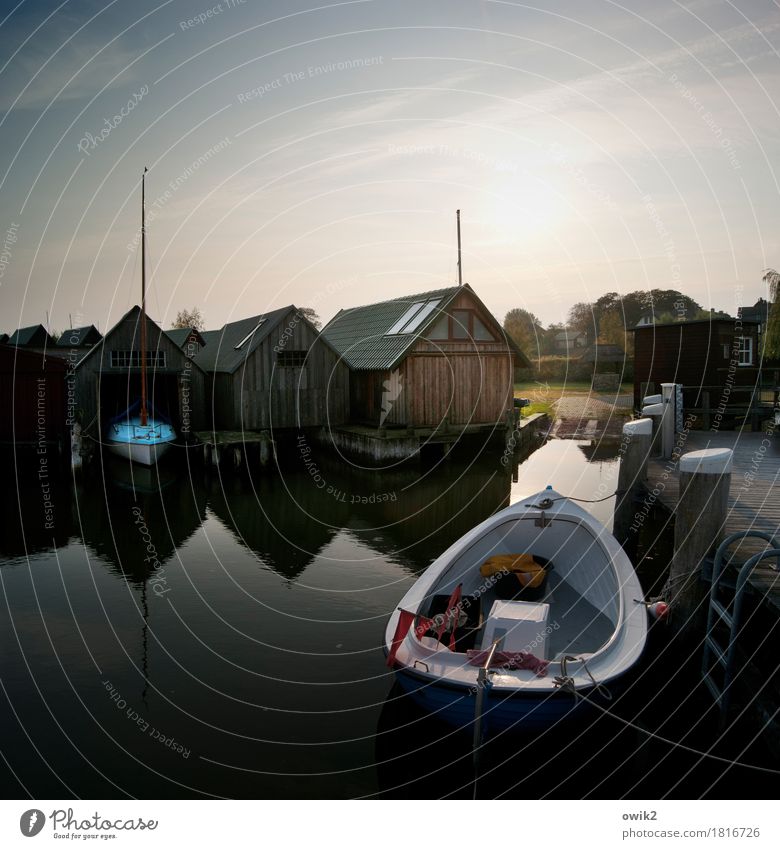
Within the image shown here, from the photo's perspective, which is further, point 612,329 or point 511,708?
point 612,329

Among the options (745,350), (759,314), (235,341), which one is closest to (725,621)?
(745,350)

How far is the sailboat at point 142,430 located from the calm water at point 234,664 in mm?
6246

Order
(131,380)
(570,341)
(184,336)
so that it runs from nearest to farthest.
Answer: (131,380) → (184,336) → (570,341)

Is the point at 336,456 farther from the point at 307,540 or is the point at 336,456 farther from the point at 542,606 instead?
the point at 542,606

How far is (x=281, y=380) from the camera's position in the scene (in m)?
30.0

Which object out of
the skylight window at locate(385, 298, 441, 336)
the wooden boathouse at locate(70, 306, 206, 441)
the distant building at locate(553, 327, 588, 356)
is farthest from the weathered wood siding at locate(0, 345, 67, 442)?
the distant building at locate(553, 327, 588, 356)

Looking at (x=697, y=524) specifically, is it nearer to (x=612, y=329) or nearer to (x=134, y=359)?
(x=134, y=359)

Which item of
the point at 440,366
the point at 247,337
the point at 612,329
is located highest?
the point at 612,329

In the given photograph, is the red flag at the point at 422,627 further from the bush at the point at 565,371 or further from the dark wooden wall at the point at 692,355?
the bush at the point at 565,371

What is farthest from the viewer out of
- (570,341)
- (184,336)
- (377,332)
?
(570,341)

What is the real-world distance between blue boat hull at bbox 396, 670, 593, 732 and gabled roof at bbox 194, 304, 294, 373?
2329 centimetres

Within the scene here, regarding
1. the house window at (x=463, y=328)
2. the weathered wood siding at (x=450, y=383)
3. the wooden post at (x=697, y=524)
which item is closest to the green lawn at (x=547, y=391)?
the weathered wood siding at (x=450, y=383)

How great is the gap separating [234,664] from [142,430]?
19654 mm

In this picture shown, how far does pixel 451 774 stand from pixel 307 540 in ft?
33.8
